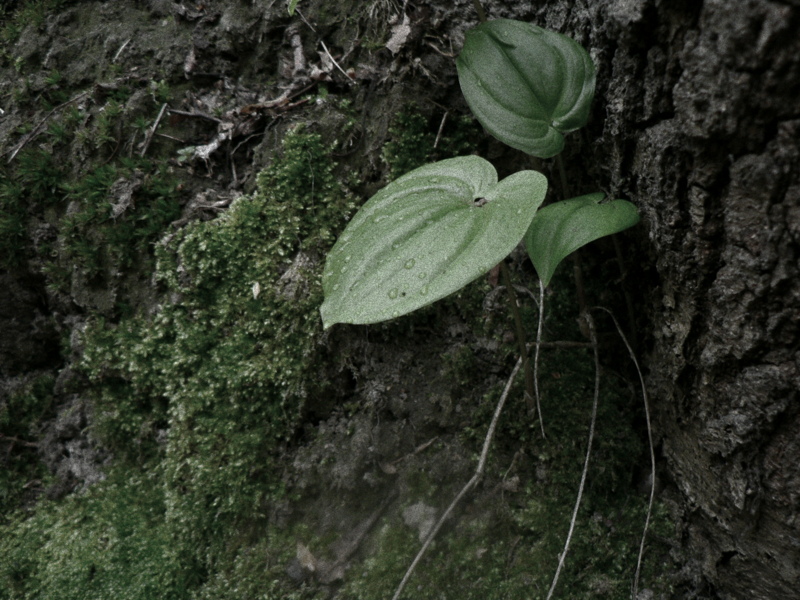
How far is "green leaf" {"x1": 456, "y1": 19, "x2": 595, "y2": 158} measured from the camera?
1328 millimetres

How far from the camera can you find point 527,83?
137cm

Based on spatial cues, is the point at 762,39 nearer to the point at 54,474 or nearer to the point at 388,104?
the point at 388,104

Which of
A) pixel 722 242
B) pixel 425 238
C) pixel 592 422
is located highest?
pixel 722 242

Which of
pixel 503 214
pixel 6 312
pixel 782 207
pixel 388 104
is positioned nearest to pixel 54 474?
pixel 6 312

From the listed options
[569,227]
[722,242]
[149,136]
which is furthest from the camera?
[149,136]

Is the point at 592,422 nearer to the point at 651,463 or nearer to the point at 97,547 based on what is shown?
the point at 651,463

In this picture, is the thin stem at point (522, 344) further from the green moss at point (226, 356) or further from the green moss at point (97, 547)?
the green moss at point (97, 547)

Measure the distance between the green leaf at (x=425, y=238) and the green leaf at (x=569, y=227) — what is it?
0.14 meters

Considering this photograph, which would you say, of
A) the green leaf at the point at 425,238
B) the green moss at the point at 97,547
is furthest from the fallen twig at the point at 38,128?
the green leaf at the point at 425,238

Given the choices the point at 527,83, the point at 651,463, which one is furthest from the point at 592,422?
the point at 527,83

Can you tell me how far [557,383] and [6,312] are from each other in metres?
2.41

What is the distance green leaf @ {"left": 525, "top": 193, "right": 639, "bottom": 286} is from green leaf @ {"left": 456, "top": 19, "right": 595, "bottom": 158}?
171 mm

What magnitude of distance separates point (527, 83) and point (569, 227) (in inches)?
17.0

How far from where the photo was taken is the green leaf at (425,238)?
1013mm
